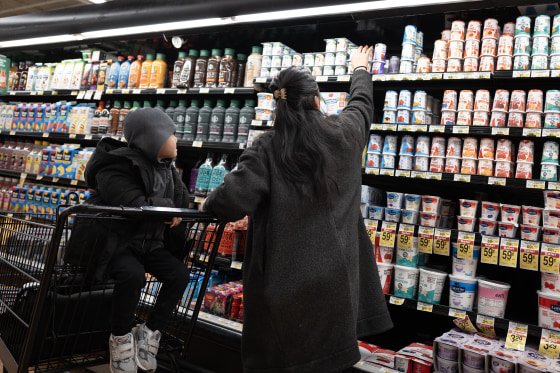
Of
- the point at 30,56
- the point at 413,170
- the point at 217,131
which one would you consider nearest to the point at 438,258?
the point at 413,170

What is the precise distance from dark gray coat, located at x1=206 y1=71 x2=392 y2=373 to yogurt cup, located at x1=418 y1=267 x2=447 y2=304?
1.24 m

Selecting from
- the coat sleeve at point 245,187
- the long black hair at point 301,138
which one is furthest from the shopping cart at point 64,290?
the long black hair at point 301,138

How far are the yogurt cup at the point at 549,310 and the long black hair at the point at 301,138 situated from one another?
154cm

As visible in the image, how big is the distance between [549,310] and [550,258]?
10.6 inches

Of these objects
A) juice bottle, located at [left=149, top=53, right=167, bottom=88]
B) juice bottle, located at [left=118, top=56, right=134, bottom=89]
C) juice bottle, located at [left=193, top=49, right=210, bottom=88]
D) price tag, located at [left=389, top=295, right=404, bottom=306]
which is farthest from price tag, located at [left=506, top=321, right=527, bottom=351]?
juice bottle, located at [left=118, top=56, right=134, bottom=89]

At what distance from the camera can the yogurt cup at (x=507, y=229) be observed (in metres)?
2.56

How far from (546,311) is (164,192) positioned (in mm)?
2059

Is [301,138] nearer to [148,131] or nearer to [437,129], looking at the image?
[148,131]

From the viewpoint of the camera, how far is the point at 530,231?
8.25 ft

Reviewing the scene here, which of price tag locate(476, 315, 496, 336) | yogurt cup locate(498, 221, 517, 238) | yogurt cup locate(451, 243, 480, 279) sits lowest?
price tag locate(476, 315, 496, 336)

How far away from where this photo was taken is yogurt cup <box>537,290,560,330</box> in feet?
7.68

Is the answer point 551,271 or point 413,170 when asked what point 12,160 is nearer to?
point 413,170

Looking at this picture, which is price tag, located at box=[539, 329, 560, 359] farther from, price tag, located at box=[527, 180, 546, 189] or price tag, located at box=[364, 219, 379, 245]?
price tag, located at box=[364, 219, 379, 245]

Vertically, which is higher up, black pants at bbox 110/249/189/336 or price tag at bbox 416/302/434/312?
black pants at bbox 110/249/189/336
